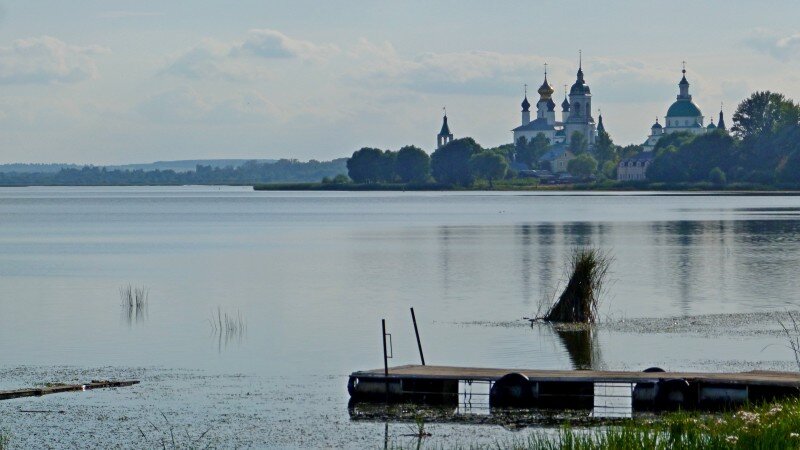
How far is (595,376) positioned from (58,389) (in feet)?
27.0

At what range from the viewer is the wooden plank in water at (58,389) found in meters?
21.9

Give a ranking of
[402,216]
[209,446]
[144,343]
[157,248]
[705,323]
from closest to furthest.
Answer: [209,446] → [144,343] → [705,323] → [157,248] → [402,216]

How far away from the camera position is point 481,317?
3378 cm

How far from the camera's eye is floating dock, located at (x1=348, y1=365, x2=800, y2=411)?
2023 cm

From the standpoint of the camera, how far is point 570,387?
69.3 ft

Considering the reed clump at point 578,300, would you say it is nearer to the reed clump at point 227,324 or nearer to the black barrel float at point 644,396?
the reed clump at point 227,324

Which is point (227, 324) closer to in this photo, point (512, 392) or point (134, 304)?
point (134, 304)

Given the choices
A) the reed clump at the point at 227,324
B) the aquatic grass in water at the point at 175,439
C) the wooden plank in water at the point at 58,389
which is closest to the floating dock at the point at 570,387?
the aquatic grass in water at the point at 175,439

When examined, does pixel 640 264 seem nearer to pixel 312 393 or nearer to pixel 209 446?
pixel 312 393

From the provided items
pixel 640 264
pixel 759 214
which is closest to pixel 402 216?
pixel 759 214

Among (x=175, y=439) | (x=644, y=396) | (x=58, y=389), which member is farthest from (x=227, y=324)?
(x=644, y=396)

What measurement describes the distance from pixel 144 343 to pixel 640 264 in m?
25.6

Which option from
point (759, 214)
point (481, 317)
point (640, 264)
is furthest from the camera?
point (759, 214)

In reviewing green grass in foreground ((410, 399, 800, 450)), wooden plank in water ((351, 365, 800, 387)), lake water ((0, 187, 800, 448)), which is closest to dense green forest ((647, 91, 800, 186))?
lake water ((0, 187, 800, 448))
